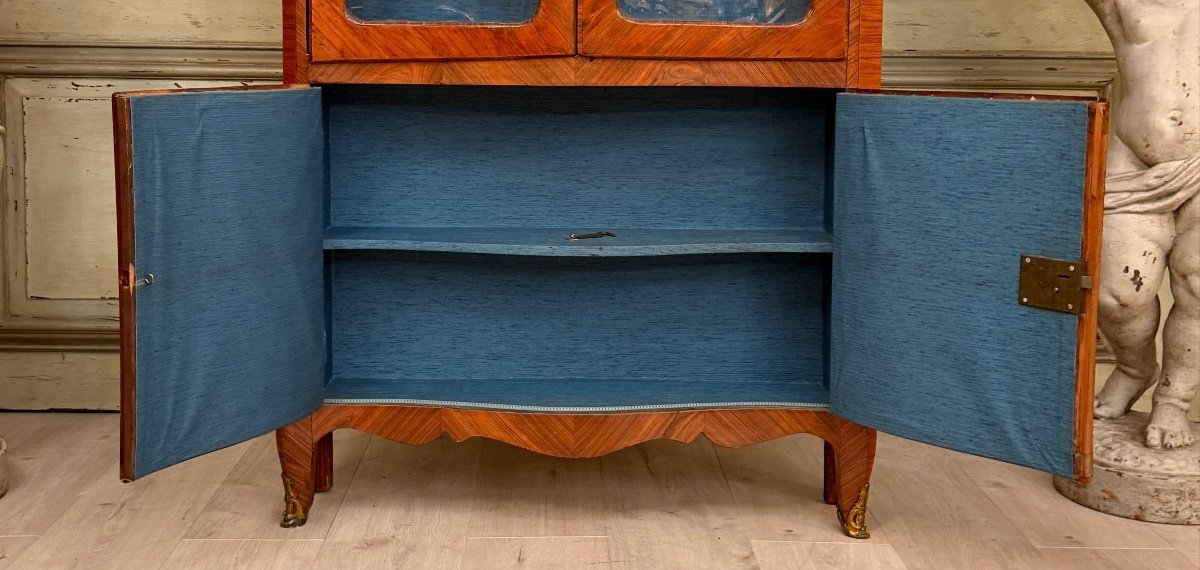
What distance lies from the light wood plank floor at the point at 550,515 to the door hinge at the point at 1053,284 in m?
0.54

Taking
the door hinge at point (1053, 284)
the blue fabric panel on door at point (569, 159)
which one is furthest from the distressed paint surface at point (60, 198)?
the door hinge at point (1053, 284)

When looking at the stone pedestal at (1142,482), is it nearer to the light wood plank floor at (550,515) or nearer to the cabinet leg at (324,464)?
the light wood plank floor at (550,515)

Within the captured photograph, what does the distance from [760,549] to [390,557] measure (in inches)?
25.1

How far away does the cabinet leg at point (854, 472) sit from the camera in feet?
7.33

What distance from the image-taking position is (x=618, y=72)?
214cm

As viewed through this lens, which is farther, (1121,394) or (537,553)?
(1121,394)

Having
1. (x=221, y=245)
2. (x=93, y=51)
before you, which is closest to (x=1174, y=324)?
(x=221, y=245)

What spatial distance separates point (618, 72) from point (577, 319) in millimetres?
572

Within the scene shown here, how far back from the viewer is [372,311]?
250 centimetres

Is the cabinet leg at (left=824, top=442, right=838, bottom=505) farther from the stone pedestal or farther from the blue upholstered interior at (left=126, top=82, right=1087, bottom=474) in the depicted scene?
the stone pedestal

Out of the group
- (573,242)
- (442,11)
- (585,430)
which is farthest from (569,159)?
(585,430)

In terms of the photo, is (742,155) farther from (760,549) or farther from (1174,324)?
(1174,324)

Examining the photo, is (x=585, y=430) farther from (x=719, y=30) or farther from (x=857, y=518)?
(x=719, y=30)

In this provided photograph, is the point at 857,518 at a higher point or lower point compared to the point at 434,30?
lower
